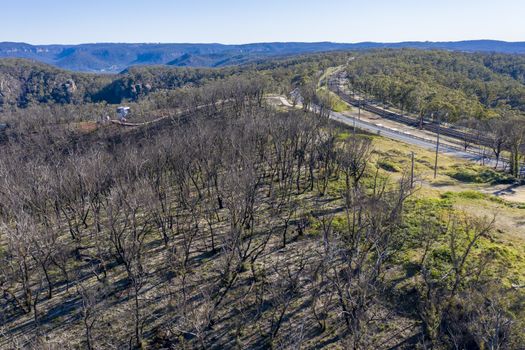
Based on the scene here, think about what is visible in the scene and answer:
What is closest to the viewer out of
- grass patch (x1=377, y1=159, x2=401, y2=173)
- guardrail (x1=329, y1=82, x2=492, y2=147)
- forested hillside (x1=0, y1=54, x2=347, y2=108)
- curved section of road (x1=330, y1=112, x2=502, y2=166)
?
grass patch (x1=377, y1=159, x2=401, y2=173)

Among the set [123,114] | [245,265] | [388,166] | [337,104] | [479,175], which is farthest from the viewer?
[337,104]

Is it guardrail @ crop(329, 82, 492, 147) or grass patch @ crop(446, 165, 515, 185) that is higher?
guardrail @ crop(329, 82, 492, 147)

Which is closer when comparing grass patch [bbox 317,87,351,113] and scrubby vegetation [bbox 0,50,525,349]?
scrubby vegetation [bbox 0,50,525,349]

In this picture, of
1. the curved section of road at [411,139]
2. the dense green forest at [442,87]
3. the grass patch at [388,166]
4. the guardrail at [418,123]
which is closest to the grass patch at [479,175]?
the curved section of road at [411,139]

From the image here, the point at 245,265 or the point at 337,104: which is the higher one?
the point at 337,104

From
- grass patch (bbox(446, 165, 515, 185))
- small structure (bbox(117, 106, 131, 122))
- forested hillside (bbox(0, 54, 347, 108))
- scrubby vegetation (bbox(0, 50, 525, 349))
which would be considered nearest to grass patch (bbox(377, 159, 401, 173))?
grass patch (bbox(446, 165, 515, 185))

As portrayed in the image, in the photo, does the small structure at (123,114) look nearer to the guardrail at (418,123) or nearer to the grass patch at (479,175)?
the guardrail at (418,123)

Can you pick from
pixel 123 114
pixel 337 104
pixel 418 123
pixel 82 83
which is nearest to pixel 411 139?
pixel 418 123

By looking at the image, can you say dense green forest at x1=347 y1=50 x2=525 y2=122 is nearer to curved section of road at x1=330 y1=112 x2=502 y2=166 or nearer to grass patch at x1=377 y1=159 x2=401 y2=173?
curved section of road at x1=330 y1=112 x2=502 y2=166

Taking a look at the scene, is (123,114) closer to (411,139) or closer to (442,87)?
(411,139)
